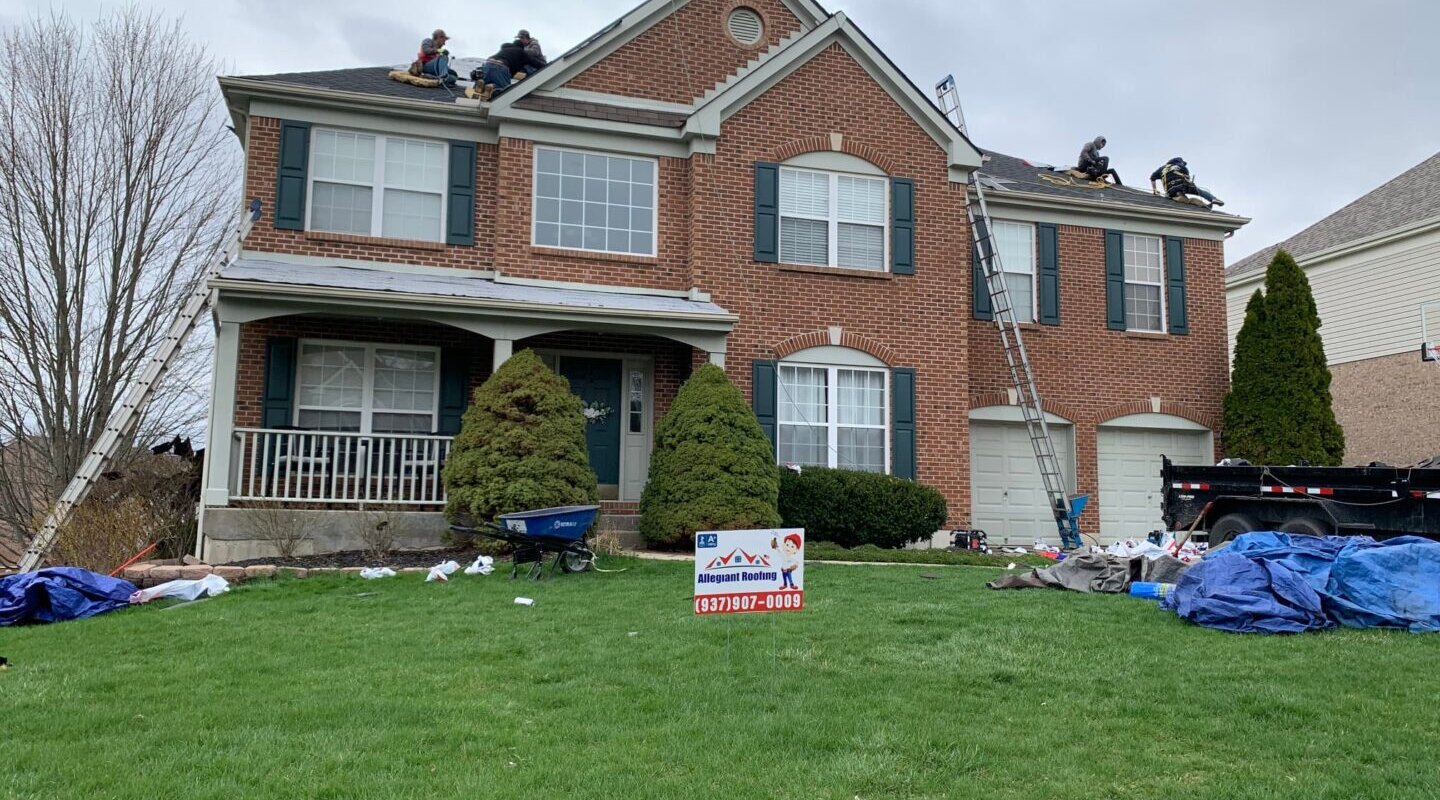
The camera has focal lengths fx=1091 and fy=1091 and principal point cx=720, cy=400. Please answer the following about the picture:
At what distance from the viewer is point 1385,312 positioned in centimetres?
2178

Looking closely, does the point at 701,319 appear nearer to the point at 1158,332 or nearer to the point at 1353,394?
the point at 1158,332

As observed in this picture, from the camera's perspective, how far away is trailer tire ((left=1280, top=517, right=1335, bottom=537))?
38.7 feet

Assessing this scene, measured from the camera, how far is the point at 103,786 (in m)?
4.20

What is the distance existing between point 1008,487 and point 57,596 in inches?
517

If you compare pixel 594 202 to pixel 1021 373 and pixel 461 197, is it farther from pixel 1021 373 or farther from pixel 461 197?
pixel 1021 373

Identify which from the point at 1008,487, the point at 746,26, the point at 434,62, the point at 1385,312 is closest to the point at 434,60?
the point at 434,62

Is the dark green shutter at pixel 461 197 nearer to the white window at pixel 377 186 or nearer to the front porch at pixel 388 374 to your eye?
the white window at pixel 377 186

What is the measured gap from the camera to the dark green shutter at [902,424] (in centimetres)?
1562

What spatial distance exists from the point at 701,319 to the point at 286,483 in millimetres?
5372

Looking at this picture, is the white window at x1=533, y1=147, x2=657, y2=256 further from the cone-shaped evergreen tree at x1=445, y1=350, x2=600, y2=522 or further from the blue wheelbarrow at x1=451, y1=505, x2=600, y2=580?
the blue wheelbarrow at x1=451, y1=505, x2=600, y2=580

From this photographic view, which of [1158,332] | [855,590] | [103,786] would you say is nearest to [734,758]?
[103,786]

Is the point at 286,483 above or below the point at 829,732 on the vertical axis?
above

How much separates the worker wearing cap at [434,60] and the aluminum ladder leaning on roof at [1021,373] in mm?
8210

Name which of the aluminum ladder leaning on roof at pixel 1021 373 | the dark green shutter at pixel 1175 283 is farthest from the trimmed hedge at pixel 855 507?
the dark green shutter at pixel 1175 283
